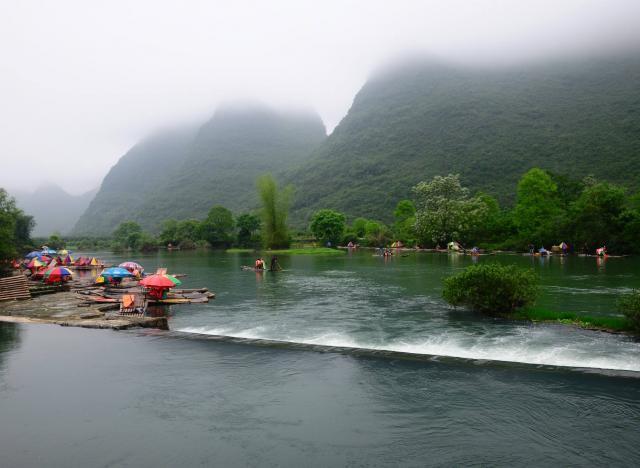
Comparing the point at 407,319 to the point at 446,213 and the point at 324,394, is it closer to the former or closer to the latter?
the point at 324,394

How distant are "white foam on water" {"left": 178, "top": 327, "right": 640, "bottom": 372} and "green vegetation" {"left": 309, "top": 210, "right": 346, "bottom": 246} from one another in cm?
8010

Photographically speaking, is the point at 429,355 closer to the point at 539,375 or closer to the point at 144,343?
the point at 539,375

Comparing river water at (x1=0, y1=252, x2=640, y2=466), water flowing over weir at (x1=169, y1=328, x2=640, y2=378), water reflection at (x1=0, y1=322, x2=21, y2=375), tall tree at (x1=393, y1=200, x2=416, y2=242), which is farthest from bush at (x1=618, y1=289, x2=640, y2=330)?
tall tree at (x1=393, y1=200, x2=416, y2=242)

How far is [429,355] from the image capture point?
1559cm

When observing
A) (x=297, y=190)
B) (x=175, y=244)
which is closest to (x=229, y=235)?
(x=175, y=244)

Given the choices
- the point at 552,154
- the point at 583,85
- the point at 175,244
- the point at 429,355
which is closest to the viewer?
the point at 429,355

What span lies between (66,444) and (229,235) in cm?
10568

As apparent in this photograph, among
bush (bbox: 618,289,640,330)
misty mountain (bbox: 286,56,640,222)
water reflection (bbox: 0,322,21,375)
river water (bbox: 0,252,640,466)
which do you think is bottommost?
river water (bbox: 0,252,640,466)

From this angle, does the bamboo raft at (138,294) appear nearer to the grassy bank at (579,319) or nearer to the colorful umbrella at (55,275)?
the colorful umbrella at (55,275)

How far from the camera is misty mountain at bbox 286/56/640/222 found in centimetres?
10719

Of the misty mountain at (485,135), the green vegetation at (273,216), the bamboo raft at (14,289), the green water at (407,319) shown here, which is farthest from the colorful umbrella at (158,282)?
the misty mountain at (485,135)

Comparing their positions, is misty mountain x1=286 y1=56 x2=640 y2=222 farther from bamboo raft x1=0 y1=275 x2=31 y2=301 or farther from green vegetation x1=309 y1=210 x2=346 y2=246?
bamboo raft x1=0 y1=275 x2=31 y2=301

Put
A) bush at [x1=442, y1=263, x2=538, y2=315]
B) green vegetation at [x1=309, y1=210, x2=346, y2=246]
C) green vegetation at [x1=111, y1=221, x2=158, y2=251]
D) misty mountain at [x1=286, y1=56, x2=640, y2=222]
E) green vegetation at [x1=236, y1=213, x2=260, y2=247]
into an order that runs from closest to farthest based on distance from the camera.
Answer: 1. bush at [x1=442, y1=263, x2=538, y2=315]
2. green vegetation at [x1=309, y1=210, x2=346, y2=246]
3. misty mountain at [x1=286, y1=56, x2=640, y2=222]
4. green vegetation at [x1=236, y1=213, x2=260, y2=247]
5. green vegetation at [x1=111, y1=221, x2=158, y2=251]

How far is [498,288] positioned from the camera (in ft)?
66.6
